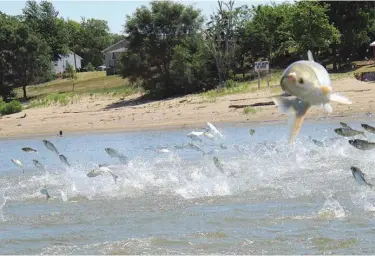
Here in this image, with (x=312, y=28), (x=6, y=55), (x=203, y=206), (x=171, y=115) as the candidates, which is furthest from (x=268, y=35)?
(x=203, y=206)

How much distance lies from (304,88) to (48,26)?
80.5 meters

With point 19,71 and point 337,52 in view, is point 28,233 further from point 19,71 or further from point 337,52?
point 19,71

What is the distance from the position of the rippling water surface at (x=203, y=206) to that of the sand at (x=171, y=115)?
862cm

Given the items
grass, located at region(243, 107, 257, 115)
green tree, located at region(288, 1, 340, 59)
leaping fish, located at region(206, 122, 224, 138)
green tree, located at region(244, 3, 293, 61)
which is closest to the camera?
leaping fish, located at region(206, 122, 224, 138)

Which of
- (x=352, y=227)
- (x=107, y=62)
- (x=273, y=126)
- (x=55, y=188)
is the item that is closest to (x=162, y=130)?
(x=273, y=126)

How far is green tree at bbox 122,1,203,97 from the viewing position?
44.5 metres

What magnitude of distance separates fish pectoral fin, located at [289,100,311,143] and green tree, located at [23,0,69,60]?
75291mm

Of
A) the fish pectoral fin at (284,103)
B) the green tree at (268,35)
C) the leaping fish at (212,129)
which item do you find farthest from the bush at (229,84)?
the fish pectoral fin at (284,103)

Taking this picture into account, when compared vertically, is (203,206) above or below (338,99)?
below

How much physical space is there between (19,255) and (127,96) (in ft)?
117

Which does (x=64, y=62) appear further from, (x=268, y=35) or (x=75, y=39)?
(x=268, y=35)

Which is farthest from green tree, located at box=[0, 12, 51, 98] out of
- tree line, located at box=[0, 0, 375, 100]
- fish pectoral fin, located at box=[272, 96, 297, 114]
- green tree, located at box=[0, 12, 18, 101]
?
fish pectoral fin, located at box=[272, 96, 297, 114]

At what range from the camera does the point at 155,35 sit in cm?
4519

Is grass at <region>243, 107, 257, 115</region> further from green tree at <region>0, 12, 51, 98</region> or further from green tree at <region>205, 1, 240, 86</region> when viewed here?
green tree at <region>0, 12, 51, 98</region>
